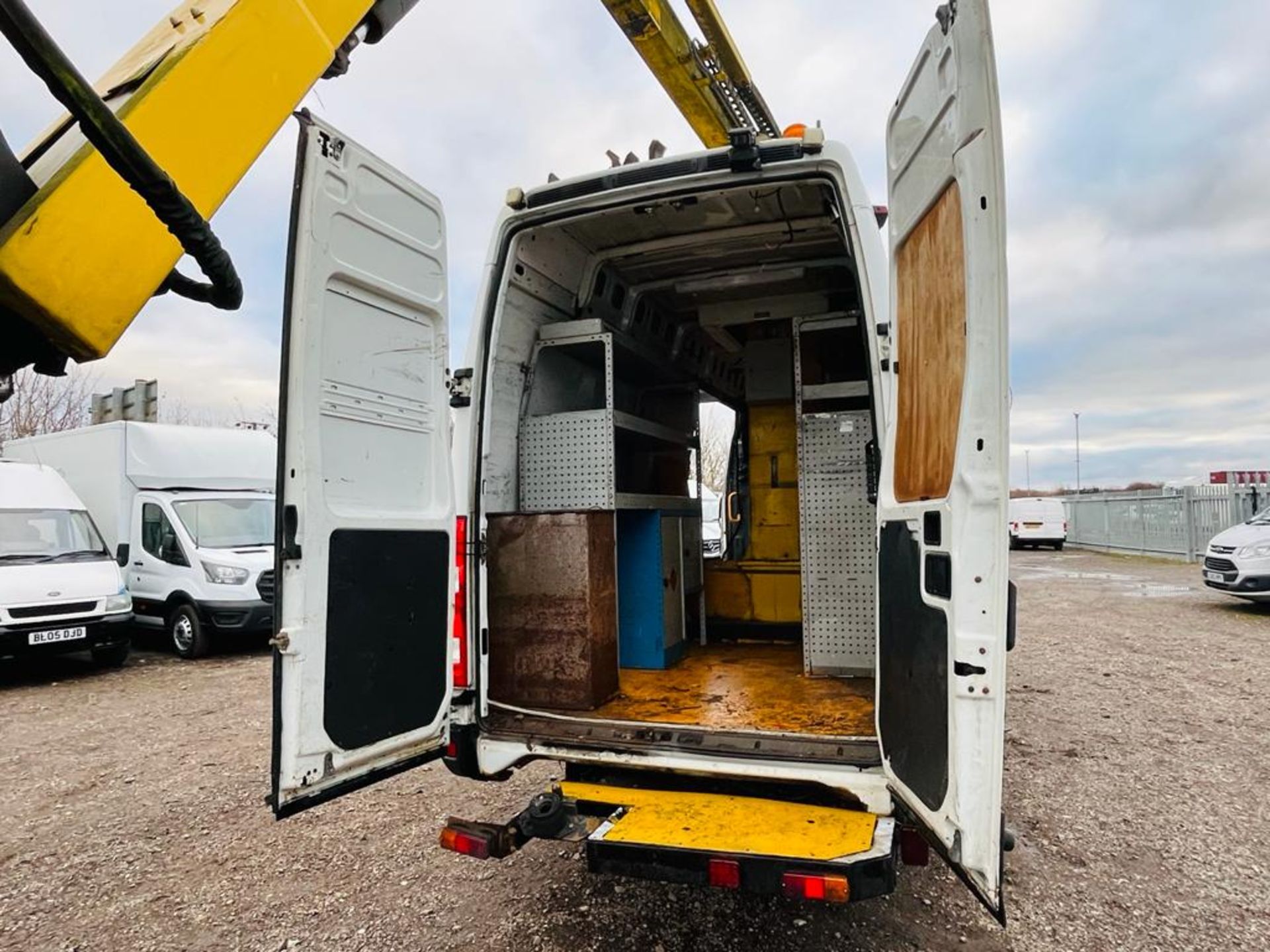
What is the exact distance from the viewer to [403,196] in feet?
9.39

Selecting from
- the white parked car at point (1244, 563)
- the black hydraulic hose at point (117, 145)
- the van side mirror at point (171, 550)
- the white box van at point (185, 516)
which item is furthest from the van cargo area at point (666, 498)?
the white parked car at point (1244, 563)

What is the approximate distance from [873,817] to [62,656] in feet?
34.6

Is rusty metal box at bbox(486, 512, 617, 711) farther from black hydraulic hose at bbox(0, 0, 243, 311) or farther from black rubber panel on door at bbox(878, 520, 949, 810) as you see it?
black hydraulic hose at bbox(0, 0, 243, 311)

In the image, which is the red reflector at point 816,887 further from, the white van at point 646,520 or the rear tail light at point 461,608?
the rear tail light at point 461,608

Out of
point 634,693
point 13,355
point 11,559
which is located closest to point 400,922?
point 634,693

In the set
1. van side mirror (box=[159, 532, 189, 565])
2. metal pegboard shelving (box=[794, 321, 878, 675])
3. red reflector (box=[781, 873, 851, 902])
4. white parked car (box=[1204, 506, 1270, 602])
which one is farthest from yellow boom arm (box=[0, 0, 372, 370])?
white parked car (box=[1204, 506, 1270, 602])

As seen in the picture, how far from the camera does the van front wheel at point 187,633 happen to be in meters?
8.83

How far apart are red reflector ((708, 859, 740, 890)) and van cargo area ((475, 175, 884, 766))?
1.58ft

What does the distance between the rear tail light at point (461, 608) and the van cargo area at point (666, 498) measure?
4.1 inches

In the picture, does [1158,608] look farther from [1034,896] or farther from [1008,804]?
[1034,896]

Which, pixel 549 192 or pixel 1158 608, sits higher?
pixel 549 192

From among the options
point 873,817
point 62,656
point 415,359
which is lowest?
point 62,656

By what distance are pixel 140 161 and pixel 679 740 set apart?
2.32 meters

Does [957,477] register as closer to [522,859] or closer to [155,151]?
[155,151]
